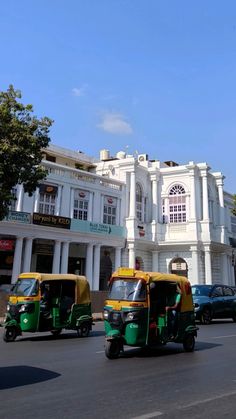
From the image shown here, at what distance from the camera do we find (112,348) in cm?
941

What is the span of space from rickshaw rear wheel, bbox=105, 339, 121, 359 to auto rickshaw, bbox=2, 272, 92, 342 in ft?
15.2

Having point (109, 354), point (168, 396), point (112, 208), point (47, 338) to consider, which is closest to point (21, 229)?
point (112, 208)

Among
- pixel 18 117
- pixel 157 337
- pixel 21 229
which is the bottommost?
pixel 157 337

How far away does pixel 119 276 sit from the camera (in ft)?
33.4

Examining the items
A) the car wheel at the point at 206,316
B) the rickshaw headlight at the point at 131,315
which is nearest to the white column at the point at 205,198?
the car wheel at the point at 206,316

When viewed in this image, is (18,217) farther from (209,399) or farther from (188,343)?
(209,399)

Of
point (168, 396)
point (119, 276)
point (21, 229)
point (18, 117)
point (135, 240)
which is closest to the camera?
point (168, 396)

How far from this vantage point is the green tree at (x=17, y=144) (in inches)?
674

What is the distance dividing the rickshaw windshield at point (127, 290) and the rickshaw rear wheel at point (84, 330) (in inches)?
195

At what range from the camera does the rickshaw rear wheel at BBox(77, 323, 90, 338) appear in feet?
47.7

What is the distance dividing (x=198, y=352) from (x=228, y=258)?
34.4 metres

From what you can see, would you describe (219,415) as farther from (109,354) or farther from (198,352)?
(198,352)

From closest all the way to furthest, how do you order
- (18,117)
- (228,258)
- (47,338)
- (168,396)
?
(168,396), (47,338), (18,117), (228,258)

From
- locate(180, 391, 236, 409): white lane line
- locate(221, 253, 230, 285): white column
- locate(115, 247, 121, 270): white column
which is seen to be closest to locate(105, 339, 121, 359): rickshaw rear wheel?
locate(180, 391, 236, 409): white lane line
